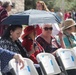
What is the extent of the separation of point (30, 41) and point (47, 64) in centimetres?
62

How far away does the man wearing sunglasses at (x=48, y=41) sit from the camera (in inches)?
267

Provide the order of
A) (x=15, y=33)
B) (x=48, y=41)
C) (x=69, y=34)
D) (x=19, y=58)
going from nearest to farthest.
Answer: (x=19, y=58) → (x=15, y=33) → (x=48, y=41) → (x=69, y=34)

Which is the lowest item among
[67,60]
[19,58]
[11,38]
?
[67,60]

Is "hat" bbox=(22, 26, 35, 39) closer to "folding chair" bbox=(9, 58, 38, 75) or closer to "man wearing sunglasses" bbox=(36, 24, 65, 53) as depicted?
"man wearing sunglasses" bbox=(36, 24, 65, 53)

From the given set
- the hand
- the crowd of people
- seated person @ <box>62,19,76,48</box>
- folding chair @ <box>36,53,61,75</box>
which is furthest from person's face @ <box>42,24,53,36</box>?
the hand

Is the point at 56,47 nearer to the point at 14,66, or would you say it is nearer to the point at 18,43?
the point at 18,43

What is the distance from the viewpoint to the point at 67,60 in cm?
627

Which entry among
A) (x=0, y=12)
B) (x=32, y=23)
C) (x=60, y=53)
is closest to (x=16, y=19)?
(x=32, y=23)

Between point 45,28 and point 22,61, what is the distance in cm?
183

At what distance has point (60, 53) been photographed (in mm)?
6191

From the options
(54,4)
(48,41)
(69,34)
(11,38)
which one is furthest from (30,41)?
(54,4)

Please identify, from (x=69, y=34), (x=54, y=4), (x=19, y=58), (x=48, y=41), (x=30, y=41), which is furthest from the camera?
(x=54, y=4)

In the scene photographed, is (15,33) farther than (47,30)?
No

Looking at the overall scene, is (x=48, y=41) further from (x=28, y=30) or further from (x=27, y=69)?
(x=27, y=69)
